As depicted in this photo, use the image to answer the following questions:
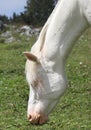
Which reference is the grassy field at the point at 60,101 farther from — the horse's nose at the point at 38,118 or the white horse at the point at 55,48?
the white horse at the point at 55,48

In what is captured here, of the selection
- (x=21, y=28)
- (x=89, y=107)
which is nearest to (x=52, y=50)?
(x=89, y=107)

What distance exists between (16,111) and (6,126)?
0.93 m

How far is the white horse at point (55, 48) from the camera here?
5.01 m

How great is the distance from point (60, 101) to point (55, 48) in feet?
11.5

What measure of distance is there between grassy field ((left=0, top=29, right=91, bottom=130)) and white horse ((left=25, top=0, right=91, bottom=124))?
1.69m

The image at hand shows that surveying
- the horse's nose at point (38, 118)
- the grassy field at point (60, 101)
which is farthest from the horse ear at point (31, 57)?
the grassy field at point (60, 101)

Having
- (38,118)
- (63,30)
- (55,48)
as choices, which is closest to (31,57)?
(55,48)

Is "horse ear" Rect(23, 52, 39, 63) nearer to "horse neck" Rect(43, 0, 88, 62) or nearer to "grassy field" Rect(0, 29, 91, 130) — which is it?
"horse neck" Rect(43, 0, 88, 62)

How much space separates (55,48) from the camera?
16.7ft

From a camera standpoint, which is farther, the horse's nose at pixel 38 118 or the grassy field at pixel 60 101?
the grassy field at pixel 60 101

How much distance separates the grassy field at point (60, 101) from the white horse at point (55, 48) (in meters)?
1.69

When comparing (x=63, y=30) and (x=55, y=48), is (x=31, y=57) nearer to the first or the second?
(x=55, y=48)

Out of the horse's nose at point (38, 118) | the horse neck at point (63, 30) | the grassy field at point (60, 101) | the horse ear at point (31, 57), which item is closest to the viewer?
the horse ear at point (31, 57)

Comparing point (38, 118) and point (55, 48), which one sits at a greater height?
point (55, 48)
